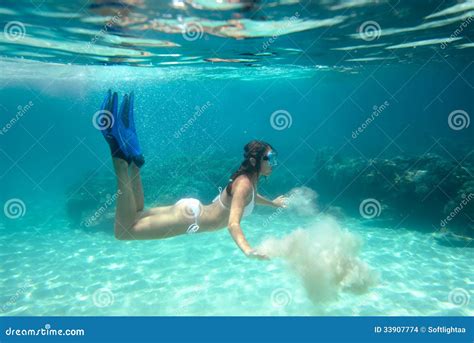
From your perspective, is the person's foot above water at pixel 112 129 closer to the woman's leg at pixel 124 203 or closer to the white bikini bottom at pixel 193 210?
the woman's leg at pixel 124 203

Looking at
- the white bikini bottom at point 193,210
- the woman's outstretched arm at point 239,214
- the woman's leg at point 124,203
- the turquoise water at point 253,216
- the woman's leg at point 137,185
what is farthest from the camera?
the turquoise water at point 253,216

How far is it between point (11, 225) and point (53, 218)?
2656 mm

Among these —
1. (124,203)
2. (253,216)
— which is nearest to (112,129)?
(124,203)

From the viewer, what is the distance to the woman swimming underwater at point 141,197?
576cm

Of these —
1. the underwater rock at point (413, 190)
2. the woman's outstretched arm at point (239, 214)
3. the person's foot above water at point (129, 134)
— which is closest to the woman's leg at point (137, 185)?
the person's foot above water at point (129, 134)

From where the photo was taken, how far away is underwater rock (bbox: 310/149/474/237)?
1479 centimetres

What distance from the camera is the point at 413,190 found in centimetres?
1689

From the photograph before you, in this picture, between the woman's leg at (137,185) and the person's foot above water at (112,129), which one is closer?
the person's foot above water at (112,129)

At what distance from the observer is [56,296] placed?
10461 mm

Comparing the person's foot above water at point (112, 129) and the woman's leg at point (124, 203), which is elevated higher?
the person's foot above water at point (112, 129)

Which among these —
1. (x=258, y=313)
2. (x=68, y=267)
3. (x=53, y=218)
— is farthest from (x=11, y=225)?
(x=258, y=313)

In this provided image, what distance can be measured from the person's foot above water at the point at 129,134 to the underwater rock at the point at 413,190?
49.0 feet

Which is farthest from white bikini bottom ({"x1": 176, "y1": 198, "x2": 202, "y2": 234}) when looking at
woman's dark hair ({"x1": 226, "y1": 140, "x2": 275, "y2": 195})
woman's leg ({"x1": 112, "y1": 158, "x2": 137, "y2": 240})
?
woman's leg ({"x1": 112, "y1": 158, "x2": 137, "y2": 240})

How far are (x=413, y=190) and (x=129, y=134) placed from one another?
1607 centimetres
